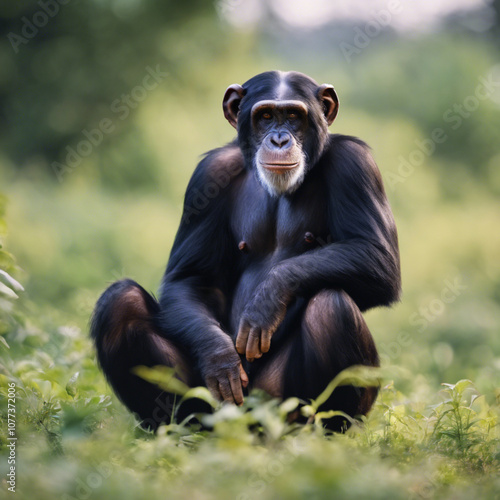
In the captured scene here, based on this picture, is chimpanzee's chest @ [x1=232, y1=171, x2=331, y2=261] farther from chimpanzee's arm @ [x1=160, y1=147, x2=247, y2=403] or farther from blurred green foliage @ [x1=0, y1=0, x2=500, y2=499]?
blurred green foliage @ [x1=0, y1=0, x2=500, y2=499]

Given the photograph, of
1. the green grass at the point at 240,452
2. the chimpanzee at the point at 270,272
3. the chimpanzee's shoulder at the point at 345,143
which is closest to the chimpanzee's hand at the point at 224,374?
the chimpanzee at the point at 270,272

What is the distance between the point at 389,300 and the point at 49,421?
6.25ft

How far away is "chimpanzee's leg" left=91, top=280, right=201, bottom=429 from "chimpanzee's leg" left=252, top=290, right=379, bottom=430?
535 mm

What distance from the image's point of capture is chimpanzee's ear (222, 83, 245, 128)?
4.39 meters

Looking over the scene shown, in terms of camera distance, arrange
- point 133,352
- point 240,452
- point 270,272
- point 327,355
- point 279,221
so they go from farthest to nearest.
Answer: point 279,221, point 133,352, point 270,272, point 327,355, point 240,452

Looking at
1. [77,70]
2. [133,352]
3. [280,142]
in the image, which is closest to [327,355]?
[133,352]

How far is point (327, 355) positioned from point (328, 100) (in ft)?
4.98

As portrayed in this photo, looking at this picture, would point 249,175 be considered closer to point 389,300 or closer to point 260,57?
point 389,300

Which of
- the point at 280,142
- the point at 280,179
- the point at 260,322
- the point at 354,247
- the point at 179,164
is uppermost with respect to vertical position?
the point at 179,164

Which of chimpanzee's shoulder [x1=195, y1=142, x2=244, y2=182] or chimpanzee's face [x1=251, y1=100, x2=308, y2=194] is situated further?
chimpanzee's shoulder [x1=195, y1=142, x2=244, y2=182]

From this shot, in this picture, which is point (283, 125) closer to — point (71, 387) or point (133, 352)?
point (133, 352)

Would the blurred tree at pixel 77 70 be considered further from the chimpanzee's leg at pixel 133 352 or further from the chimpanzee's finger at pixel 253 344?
the chimpanzee's finger at pixel 253 344

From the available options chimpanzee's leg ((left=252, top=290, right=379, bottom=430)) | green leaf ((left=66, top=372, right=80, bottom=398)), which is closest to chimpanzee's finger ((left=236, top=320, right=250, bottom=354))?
chimpanzee's leg ((left=252, top=290, right=379, bottom=430))

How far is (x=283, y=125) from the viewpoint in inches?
164
